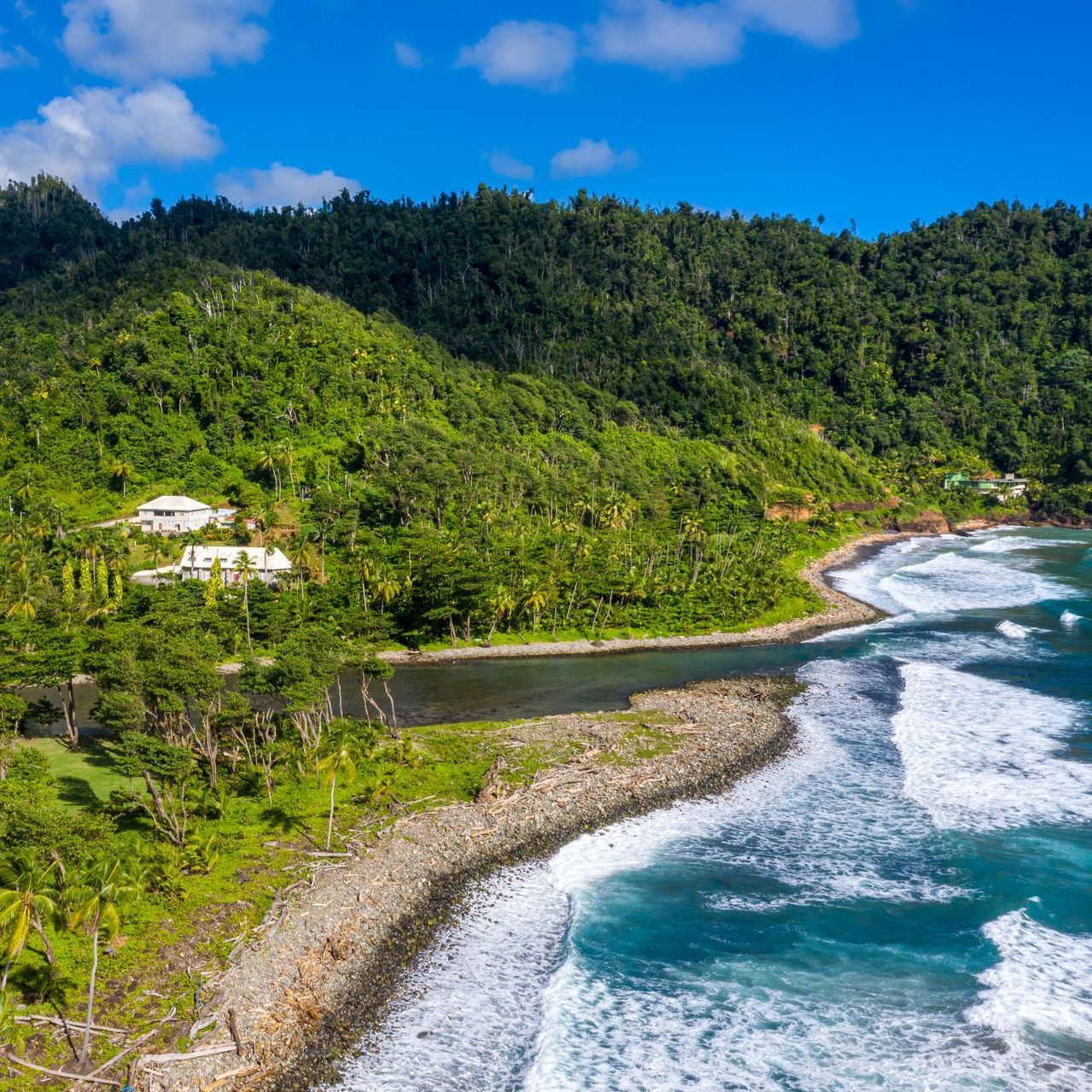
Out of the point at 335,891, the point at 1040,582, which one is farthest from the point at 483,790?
the point at 1040,582

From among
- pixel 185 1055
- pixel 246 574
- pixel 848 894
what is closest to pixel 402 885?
pixel 185 1055

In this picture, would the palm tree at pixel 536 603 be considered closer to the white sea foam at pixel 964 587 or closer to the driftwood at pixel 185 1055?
the white sea foam at pixel 964 587

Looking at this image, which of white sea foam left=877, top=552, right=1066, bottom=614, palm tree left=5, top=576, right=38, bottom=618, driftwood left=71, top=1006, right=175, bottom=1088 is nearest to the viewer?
driftwood left=71, top=1006, right=175, bottom=1088

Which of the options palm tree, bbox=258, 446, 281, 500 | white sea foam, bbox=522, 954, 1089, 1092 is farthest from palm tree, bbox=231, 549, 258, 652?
white sea foam, bbox=522, 954, 1089, 1092

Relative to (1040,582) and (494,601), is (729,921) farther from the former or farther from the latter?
(1040,582)

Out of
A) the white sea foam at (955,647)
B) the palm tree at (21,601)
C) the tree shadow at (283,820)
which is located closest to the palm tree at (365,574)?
the palm tree at (21,601)

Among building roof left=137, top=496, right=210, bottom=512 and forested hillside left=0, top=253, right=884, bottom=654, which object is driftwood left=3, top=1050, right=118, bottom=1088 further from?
building roof left=137, top=496, right=210, bottom=512
